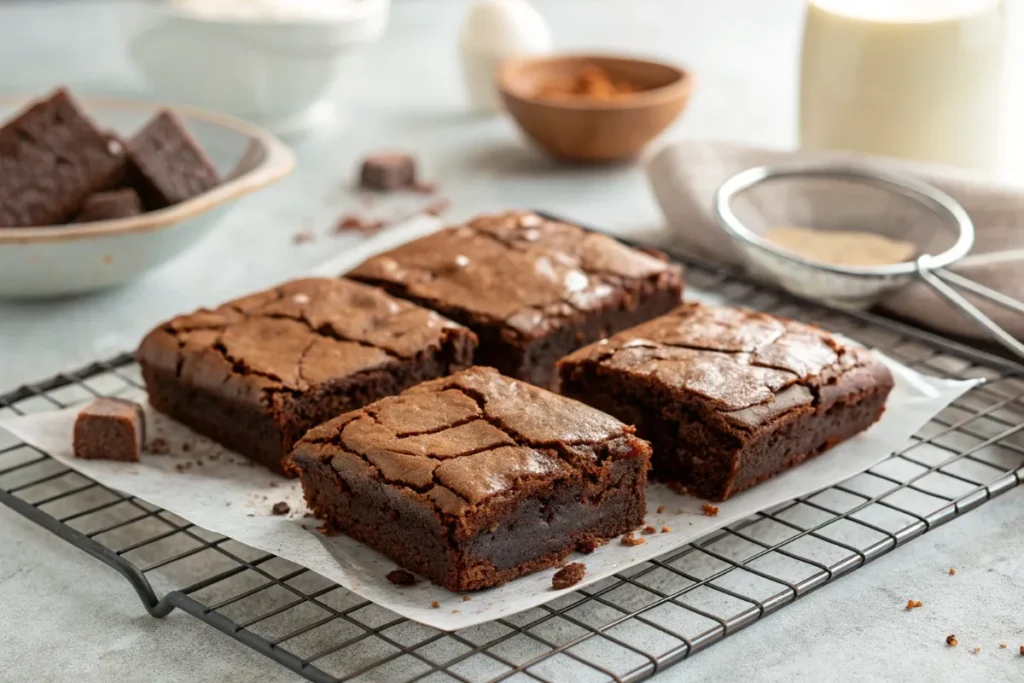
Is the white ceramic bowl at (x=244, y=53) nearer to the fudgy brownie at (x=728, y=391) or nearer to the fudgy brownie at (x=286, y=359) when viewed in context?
the fudgy brownie at (x=286, y=359)

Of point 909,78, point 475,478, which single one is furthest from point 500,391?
point 909,78

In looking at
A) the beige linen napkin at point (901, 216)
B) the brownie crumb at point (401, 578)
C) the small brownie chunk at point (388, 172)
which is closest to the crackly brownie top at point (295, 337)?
the brownie crumb at point (401, 578)

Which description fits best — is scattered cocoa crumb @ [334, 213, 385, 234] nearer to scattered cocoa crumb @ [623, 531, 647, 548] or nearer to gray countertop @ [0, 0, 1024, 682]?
gray countertop @ [0, 0, 1024, 682]

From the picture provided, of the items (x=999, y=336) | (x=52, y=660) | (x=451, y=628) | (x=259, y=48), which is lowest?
(x=52, y=660)

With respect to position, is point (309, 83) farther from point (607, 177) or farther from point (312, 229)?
point (607, 177)

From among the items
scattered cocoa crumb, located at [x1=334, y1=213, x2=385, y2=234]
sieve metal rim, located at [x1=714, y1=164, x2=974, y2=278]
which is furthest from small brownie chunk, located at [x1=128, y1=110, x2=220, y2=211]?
sieve metal rim, located at [x1=714, y1=164, x2=974, y2=278]

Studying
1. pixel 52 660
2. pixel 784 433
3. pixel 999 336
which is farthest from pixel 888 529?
pixel 52 660
